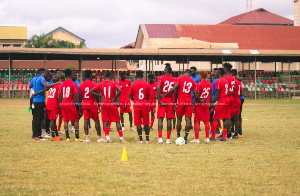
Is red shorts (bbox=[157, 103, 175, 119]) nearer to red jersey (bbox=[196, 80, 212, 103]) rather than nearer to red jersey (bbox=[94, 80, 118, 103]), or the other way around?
red jersey (bbox=[196, 80, 212, 103])

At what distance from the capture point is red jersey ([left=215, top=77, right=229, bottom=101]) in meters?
15.6

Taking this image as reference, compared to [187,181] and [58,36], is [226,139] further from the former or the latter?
[58,36]

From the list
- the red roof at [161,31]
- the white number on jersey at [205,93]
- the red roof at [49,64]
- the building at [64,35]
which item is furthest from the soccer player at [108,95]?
the building at [64,35]

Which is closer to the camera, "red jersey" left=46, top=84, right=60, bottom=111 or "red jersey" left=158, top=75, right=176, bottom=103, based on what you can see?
"red jersey" left=158, top=75, right=176, bottom=103

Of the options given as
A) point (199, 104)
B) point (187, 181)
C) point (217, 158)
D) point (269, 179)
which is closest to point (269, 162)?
point (217, 158)

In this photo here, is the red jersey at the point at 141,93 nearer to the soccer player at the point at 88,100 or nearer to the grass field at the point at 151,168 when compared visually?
the grass field at the point at 151,168

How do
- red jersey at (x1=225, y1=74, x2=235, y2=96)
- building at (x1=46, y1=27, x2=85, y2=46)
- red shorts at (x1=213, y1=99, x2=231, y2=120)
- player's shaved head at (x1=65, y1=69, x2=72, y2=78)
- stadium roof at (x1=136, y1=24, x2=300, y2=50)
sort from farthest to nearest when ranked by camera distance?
building at (x1=46, y1=27, x2=85, y2=46), stadium roof at (x1=136, y1=24, x2=300, y2=50), red jersey at (x1=225, y1=74, x2=235, y2=96), red shorts at (x1=213, y1=99, x2=231, y2=120), player's shaved head at (x1=65, y1=69, x2=72, y2=78)

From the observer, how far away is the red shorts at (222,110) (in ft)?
51.8

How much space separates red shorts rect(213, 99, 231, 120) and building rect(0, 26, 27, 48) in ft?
311

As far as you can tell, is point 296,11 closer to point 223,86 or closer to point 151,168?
point 223,86

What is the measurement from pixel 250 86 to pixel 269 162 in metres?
34.3

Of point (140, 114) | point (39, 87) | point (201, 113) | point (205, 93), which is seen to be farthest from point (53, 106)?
point (205, 93)

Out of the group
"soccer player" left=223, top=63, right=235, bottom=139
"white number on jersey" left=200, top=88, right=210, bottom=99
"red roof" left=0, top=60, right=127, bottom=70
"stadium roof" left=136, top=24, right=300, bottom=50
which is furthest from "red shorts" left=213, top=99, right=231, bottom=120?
"red roof" left=0, top=60, right=127, bottom=70

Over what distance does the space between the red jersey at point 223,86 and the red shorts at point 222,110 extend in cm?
17
